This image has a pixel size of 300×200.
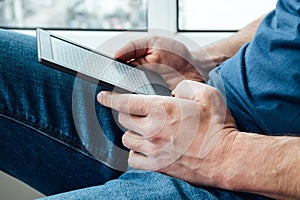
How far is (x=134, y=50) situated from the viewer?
848mm

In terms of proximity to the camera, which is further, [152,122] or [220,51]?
[220,51]

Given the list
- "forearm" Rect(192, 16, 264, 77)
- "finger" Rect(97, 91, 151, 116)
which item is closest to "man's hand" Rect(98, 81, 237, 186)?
"finger" Rect(97, 91, 151, 116)

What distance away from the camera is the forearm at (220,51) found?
0.95 metres

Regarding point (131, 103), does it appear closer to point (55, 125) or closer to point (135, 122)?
point (135, 122)

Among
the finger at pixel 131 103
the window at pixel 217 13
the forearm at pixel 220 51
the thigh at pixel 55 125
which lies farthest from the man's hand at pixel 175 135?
the window at pixel 217 13

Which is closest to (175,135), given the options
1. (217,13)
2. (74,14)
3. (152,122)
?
(152,122)

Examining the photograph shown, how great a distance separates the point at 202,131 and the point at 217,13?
744 mm

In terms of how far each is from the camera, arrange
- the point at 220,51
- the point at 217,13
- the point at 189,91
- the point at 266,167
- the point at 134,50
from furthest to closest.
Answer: the point at 217,13, the point at 220,51, the point at 134,50, the point at 189,91, the point at 266,167

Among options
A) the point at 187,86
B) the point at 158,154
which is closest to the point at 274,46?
the point at 187,86

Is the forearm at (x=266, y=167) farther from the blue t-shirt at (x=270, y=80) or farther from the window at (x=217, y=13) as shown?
the window at (x=217, y=13)

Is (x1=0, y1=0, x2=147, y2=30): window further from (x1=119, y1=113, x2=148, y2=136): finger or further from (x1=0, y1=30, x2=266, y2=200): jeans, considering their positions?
(x1=119, y1=113, x2=148, y2=136): finger

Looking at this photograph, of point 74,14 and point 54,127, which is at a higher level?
point 74,14

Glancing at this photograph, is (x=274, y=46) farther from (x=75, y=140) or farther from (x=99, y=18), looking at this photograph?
(x=99, y=18)

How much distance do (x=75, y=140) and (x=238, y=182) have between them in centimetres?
30
